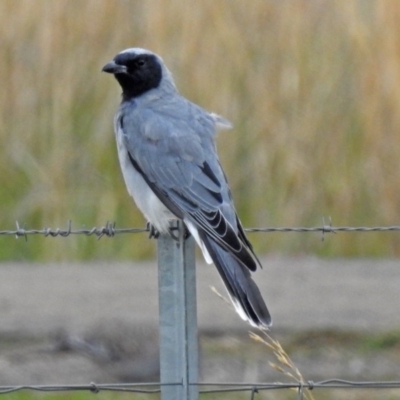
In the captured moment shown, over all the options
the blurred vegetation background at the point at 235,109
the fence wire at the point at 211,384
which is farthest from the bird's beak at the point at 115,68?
the blurred vegetation background at the point at 235,109

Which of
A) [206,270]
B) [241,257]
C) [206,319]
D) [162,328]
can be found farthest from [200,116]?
[206,270]

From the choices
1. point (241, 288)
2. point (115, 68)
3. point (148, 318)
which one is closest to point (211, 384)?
point (241, 288)

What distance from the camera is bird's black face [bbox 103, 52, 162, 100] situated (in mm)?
6125

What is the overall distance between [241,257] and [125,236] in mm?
4711

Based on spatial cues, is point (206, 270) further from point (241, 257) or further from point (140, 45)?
point (241, 257)

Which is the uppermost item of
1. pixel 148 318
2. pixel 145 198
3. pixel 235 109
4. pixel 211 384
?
pixel 235 109

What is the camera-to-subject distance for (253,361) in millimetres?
7113

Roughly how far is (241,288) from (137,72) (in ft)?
6.82

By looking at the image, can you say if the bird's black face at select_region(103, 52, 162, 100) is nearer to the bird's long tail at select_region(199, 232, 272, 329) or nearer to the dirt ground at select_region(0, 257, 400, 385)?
the bird's long tail at select_region(199, 232, 272, 329)

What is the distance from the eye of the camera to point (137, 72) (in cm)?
619

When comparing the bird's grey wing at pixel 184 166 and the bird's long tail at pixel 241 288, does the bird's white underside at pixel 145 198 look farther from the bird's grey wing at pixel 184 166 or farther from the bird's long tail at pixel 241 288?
the bird's long tail at pixel 241 288

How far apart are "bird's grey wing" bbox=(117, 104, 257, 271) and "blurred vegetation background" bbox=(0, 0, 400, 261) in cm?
343

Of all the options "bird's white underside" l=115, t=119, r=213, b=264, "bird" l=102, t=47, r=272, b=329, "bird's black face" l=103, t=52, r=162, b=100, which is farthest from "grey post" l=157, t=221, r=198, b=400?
"bird's black face" l=103, t=52, r=162, b=100

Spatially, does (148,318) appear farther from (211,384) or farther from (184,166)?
(211,384)
